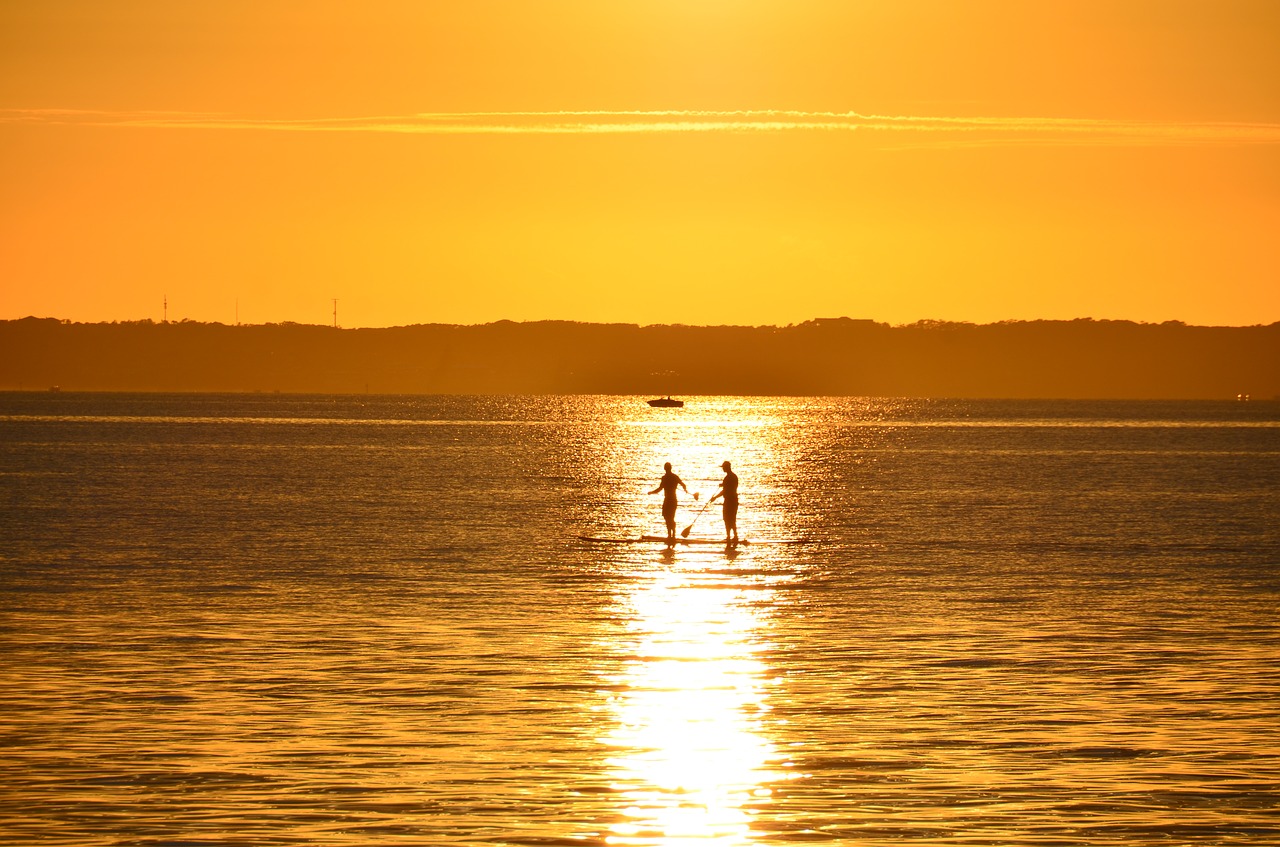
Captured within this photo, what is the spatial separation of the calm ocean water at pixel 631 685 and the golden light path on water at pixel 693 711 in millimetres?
64

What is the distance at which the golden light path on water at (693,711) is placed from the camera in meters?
13.9

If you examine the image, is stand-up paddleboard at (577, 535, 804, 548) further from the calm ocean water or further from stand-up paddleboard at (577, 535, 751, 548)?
the calm ocean water

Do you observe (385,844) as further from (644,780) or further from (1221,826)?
(1221,826)

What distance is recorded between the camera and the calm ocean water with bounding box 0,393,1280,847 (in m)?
14.1

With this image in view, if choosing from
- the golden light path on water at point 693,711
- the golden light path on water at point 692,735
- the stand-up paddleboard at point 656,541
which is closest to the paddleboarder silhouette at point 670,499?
the stand-up paddleboard at point 656,541

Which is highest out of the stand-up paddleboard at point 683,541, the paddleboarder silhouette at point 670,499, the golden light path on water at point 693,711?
the paddleboarder silhouette at point 670,499

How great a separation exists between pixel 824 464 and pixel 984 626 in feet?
279

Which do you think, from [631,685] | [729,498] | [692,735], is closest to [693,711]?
[692,735]

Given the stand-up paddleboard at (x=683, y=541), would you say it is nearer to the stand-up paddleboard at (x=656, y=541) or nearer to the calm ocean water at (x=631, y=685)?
the stand-up paddleboard at (x=656, y=541)

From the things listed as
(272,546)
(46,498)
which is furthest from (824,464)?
(272,546)

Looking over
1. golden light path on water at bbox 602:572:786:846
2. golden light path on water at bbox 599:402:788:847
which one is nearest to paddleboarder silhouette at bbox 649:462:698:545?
golden light path on water at bbox 599:402:788:847

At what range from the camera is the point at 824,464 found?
363 feet

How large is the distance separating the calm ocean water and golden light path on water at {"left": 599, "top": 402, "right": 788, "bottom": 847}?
0.21 ft

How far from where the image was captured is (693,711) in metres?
18.2
